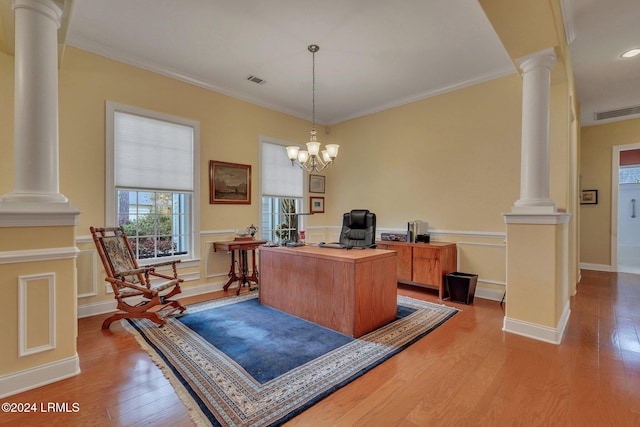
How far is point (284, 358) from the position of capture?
7.70 ft

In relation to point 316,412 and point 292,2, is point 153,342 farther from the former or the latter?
point 292,2

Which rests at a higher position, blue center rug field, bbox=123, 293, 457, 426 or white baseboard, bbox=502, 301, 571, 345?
white baseboard, bbox=502, 301, 571, 345

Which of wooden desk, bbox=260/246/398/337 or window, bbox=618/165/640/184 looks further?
window, bbox=618/165/640/184

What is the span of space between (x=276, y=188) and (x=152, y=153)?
204 cm

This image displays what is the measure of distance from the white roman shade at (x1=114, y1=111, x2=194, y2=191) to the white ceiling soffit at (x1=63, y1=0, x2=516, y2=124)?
2.34 feet

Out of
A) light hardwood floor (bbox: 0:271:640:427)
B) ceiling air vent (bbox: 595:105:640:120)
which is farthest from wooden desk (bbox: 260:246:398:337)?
ceiling air vent (bbox: 595:105:640:120)

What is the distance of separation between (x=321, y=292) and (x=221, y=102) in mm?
3258

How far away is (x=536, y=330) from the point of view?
2.71 meters

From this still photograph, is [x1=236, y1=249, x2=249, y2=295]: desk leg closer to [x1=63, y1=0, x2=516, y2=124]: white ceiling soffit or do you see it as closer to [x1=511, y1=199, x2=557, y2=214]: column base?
[x1=63, y1=0, x2=516, y2=124]: white ceiling soffit

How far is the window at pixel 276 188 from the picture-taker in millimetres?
5090

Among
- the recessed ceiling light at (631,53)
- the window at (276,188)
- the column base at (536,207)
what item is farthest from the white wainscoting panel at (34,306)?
the recessed ceiling light at (631,53)

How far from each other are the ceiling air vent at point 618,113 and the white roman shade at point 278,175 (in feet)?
18.5

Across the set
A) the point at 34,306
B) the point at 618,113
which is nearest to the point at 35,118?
the point at 34,306

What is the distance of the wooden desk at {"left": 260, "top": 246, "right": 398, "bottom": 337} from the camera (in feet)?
8.98
